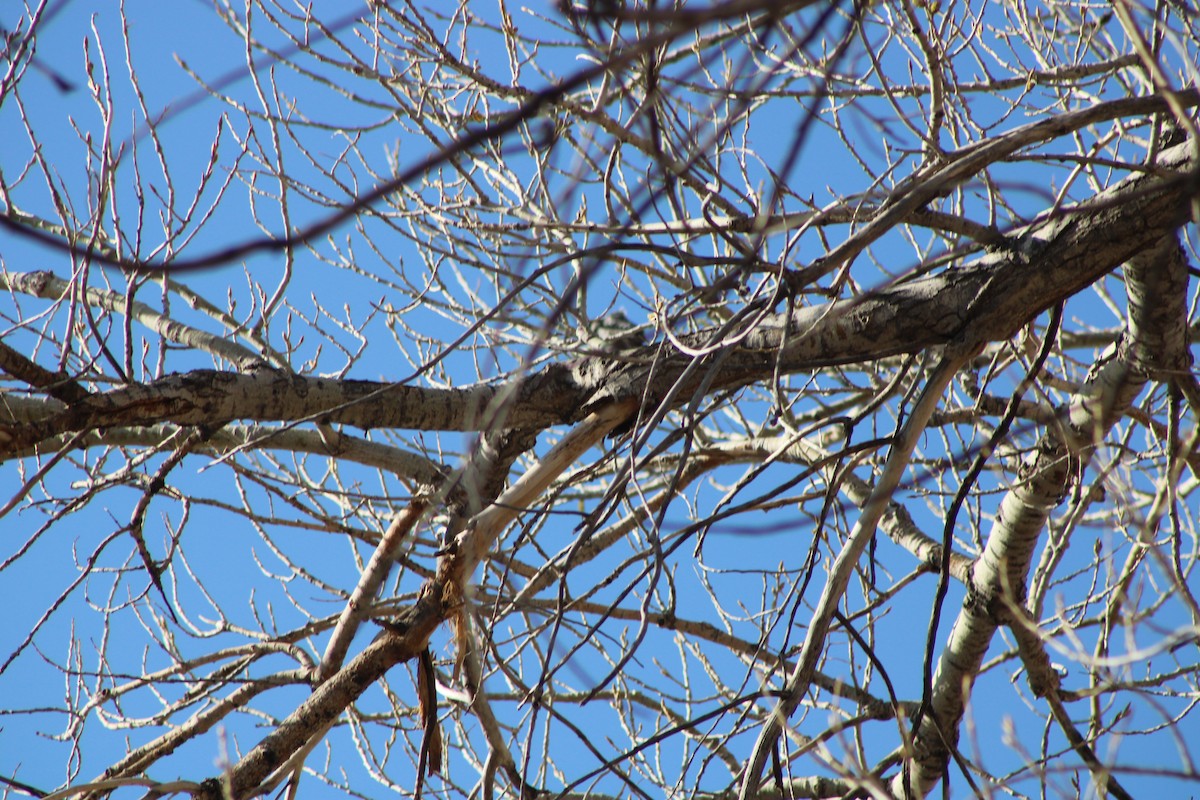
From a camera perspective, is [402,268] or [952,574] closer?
[952,574]

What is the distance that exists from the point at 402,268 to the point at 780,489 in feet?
8.80

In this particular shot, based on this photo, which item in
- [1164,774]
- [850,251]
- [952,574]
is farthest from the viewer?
[952,574]

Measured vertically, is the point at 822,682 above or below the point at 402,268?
below

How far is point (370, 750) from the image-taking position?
4348 mm

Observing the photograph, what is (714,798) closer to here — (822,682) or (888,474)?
(822,682)

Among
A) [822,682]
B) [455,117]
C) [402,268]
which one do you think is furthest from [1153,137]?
[402,268]

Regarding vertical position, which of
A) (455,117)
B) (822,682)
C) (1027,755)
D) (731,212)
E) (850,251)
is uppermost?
(455,117)

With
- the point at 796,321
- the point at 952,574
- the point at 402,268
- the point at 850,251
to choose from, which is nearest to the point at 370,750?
the point at 402,268

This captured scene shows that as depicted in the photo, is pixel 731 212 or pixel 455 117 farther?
→ pixel 455 117

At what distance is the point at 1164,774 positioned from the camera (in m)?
1.27

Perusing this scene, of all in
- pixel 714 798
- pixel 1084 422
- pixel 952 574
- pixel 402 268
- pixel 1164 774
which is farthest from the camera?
pixel 402 268

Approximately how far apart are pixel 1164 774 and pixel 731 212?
1.19 meters

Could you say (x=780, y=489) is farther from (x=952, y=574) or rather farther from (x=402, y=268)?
(x=402, y=268)

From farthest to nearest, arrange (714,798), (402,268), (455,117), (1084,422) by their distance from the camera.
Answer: (402,268) < (455,117) < (714,798) < (1084,422)
